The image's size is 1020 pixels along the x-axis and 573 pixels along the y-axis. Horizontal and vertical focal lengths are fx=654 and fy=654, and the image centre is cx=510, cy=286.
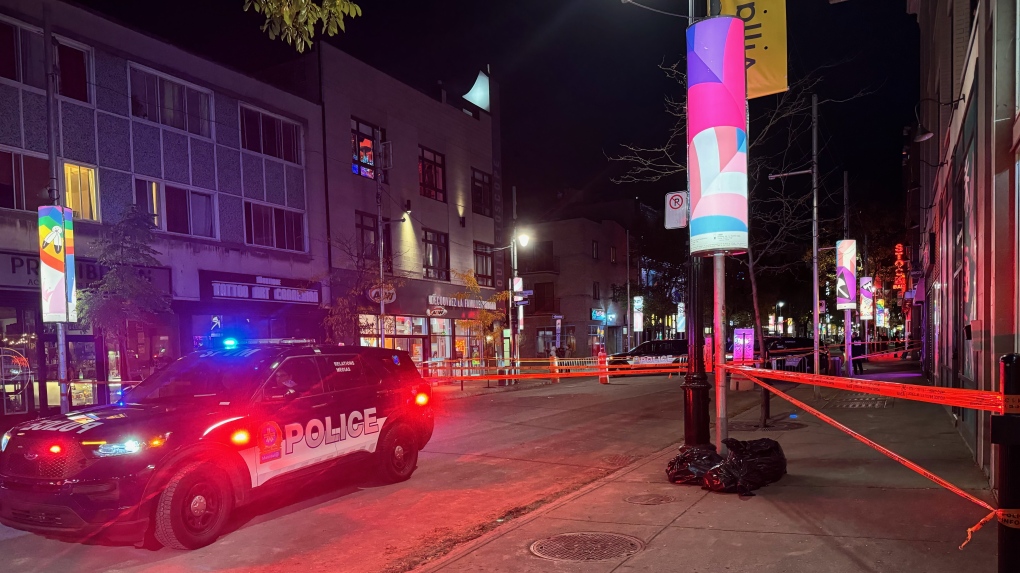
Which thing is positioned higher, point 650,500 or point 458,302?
point 458,302

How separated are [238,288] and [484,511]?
52.8ft

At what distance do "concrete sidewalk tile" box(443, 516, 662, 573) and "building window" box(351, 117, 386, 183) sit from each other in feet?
72.9

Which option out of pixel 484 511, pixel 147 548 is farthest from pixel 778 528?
pixel 147 548

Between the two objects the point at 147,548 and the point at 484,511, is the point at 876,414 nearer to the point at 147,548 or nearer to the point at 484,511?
the point at 484,511

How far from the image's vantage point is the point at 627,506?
6.70 metres

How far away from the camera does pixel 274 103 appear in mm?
23062

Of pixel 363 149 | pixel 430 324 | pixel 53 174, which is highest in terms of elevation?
pixel 363 149

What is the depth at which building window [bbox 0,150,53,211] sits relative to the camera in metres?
15.5

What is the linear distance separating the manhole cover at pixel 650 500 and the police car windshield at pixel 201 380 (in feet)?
13.7

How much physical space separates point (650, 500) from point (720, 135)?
398 centimetres

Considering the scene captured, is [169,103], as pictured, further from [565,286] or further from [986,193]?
[565,286]

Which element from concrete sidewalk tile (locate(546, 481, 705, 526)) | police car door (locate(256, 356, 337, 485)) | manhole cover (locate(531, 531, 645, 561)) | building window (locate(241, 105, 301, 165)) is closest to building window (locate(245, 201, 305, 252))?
building window (locate(241, 105, 301, 165))

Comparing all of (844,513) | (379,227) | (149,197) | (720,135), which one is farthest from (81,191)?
(844,513)

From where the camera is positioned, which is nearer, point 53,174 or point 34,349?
point 53,174
